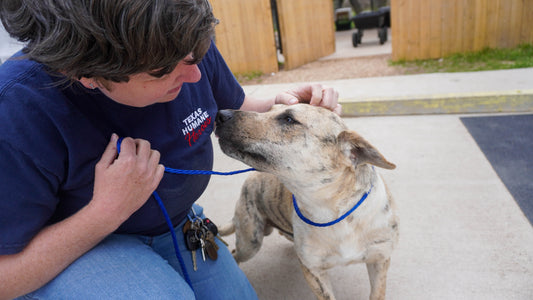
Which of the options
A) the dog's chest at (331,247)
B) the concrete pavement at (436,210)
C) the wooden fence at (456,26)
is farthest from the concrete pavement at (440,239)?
the wooden fence at (456,26)

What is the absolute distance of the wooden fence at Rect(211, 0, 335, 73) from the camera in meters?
6.98

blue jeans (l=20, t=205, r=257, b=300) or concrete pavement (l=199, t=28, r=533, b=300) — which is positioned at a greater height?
blue jeans (l=20, t=205, r=257, b=300)

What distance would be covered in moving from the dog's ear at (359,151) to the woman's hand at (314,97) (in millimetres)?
272

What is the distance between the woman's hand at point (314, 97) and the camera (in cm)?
174

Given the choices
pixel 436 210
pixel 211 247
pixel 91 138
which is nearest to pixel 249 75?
pixel 436 210

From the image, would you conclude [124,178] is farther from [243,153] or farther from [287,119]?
[287,119]

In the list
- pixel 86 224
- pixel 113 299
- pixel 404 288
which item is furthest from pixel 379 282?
pixel 86 224

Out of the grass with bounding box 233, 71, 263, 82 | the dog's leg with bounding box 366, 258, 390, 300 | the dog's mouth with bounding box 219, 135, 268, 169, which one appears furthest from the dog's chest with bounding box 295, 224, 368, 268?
the grass with bounding box 233, 71, 263, 82

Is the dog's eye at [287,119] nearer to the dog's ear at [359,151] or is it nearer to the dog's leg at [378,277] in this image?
the dog's ear at [359,151]

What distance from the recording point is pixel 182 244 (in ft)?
5.76

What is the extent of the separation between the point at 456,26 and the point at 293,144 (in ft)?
20.3

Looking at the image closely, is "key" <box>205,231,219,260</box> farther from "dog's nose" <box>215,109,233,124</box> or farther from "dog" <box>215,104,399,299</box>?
"dog's nose" <box>215,109,233,124</box>

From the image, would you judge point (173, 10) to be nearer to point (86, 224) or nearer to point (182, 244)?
point (86, 224)

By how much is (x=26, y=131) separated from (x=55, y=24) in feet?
1.21
